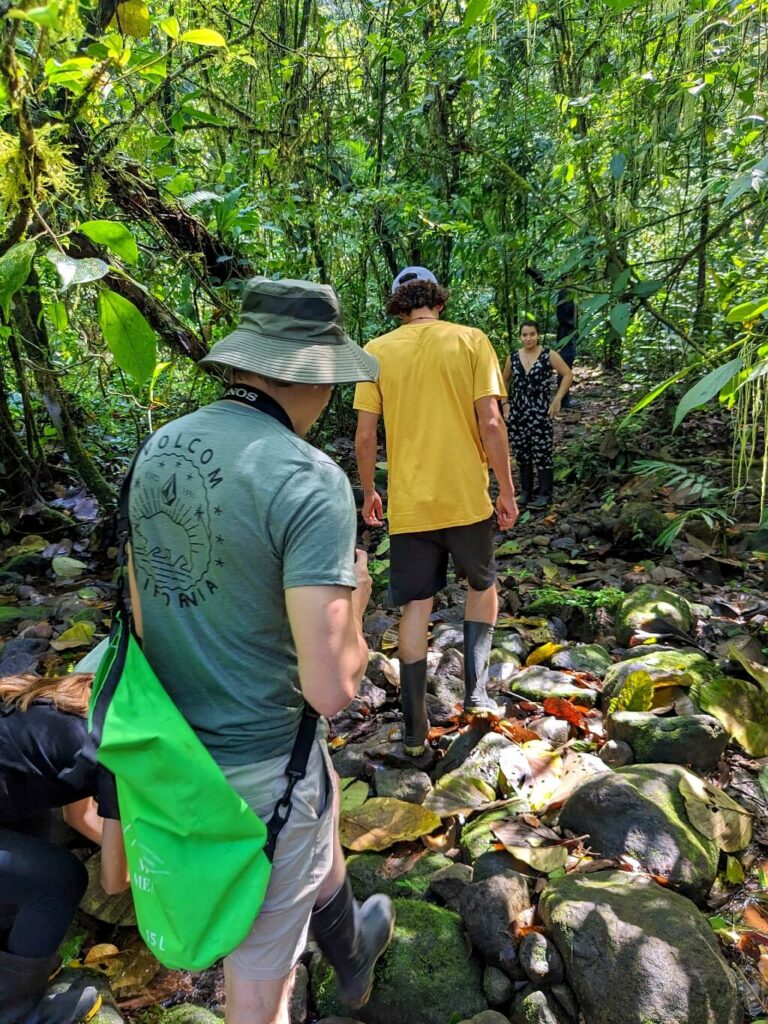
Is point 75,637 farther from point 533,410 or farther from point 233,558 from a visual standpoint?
point 533,410

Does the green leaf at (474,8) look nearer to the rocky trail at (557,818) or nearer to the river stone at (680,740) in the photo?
the rocky trail at (557,818)

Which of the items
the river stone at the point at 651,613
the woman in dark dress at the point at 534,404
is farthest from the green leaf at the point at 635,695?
the woman in dark dress at the point at 534,404

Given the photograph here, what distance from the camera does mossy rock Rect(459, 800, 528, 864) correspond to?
2.60 metres

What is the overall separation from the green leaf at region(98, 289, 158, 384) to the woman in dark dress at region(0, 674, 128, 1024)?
115 centimetres

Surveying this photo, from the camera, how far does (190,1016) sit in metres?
2.13

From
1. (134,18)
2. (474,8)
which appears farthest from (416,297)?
(134,18)

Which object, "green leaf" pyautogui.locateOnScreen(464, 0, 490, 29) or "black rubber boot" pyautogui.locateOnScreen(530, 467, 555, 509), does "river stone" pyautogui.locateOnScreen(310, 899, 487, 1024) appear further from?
"black rubber boot" pyautogui.locateOnScreen(530, 467, 555, 509)

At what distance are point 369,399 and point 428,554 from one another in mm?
757

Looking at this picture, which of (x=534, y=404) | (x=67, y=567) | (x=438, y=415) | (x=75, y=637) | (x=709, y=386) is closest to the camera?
(x=709, y=386)

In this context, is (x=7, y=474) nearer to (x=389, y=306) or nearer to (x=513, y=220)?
(x=389, y=306)

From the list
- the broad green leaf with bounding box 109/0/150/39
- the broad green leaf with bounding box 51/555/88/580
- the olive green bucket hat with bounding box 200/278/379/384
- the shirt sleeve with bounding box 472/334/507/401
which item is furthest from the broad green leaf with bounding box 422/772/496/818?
the broad green leaf with bounding box 51/555/88/580

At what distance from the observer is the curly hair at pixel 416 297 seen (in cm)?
322

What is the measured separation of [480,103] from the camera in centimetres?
919

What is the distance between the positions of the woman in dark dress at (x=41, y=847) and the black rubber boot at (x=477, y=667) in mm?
1733
